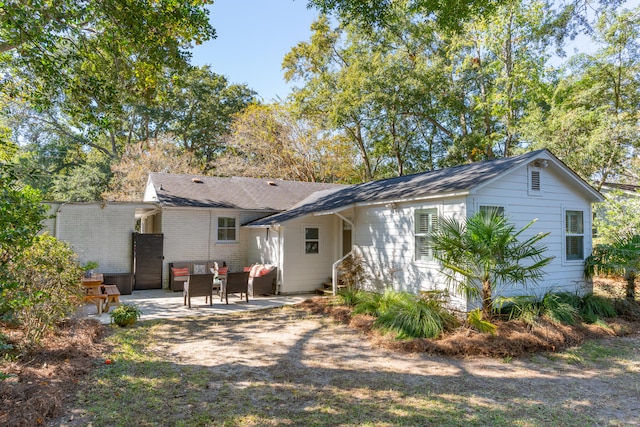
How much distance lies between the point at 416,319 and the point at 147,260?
34.3ft

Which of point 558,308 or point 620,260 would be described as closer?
point 558,308

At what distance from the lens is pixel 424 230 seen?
10.1 m

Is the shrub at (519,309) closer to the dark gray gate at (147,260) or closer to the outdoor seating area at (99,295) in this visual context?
the outdoor seating area at (99,295)

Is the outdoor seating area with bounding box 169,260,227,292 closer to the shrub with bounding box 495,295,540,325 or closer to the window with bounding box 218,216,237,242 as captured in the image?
the window with bounding box 218,216,237,242

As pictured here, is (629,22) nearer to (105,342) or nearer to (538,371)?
(538,371)

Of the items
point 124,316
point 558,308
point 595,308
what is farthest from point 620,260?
point 124,316

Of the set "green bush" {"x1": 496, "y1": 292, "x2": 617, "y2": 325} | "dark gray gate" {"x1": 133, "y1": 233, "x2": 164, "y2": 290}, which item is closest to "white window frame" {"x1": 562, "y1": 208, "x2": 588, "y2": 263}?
"green bush" {"x1": 496, "y1": 292, "x2": 617, "y2": 325}

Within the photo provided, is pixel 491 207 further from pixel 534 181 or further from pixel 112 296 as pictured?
pixel 112 296

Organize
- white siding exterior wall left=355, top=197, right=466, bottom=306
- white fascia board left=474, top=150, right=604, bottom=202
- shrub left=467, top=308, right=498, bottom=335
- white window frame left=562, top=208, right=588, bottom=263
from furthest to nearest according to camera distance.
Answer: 1. white window frame left=562, top=208, right=588, bottom=263
2. white siding exterior wall left=355, top=197, right=466, bottom=306
3. white fascia board left=474, top=150, right=604, bottom=202
4. shrub left=467, top=308, right=498, bottom=335

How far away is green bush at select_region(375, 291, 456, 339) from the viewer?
7.75 metres

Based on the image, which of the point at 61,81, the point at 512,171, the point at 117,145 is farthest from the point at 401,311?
the point at 117,145

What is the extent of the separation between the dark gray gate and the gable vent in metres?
12.2

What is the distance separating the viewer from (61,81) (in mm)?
7777

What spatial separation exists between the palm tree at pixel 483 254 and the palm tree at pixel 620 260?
11.7ft
